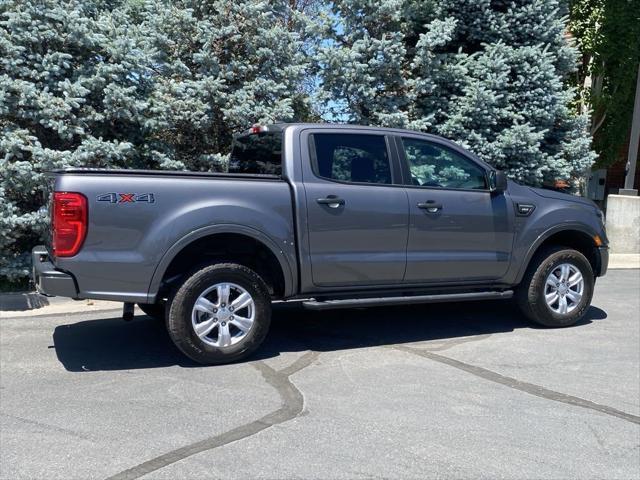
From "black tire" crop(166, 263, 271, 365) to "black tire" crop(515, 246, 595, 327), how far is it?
281 cm

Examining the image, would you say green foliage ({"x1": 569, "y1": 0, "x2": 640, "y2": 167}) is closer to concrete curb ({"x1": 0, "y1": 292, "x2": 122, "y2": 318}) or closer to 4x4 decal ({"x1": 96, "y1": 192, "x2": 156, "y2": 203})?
concrete curb ({"x1": 0, "y1": 292, "x2": 122, "y2": 318})

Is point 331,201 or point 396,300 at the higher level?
point 331,201

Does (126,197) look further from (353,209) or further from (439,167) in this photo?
(439,167)

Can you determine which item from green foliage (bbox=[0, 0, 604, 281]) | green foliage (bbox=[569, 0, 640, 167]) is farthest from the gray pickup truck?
green foliage (bbox=[569, 0, 640, 167])

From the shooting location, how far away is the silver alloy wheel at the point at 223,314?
5.22 m

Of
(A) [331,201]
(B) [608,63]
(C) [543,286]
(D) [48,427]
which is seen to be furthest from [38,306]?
(B) [608,63]

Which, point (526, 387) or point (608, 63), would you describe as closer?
point (526, 387)

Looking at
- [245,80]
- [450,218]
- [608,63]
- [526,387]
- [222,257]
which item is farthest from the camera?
[608,63]

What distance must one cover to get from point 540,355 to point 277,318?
8.87ft

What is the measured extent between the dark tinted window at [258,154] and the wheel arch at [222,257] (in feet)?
2.42

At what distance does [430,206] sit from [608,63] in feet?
31.1

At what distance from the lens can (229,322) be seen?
532cm

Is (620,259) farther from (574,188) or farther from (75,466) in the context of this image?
(75,466)

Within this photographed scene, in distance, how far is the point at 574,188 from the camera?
1189 centimetres
